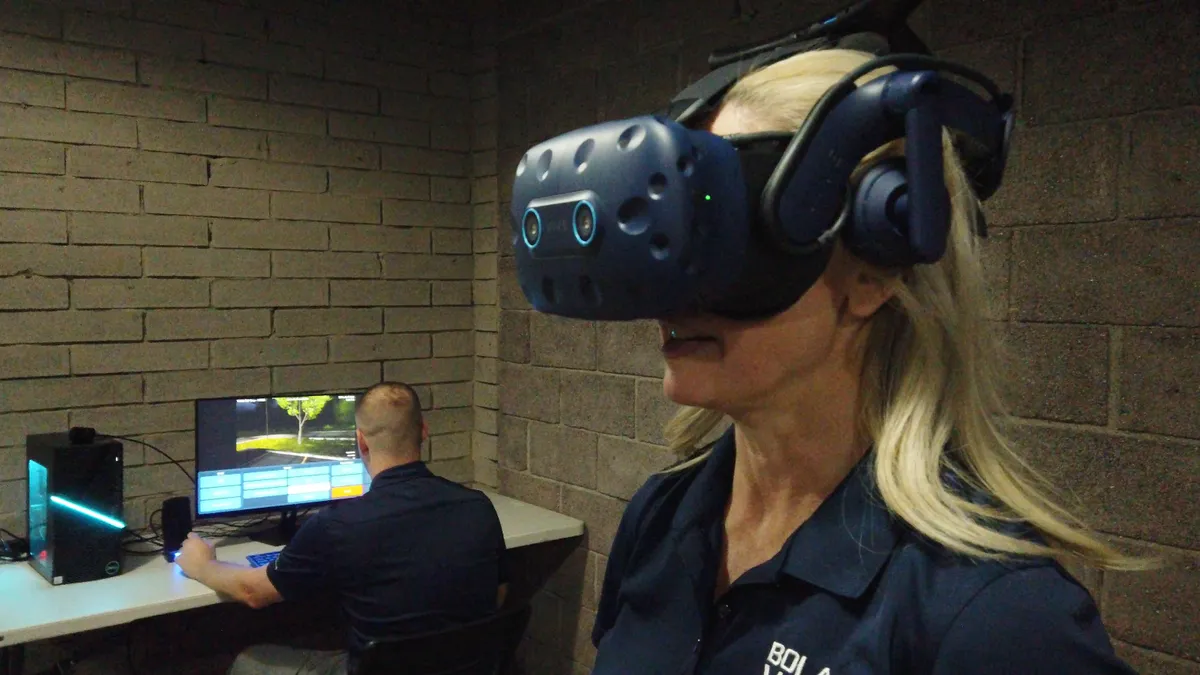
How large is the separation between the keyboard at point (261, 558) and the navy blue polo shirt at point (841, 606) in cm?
171

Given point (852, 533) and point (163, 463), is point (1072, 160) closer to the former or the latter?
point (852, 533)

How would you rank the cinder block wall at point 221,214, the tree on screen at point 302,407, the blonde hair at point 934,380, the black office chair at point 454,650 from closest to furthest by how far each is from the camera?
the blonde hair at point 934,380
the black office chair at point 454,650
the cinder block wall at point 221,214
the tree on screen at point 302,407

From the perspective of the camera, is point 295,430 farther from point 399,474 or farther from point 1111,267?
point 1111,267

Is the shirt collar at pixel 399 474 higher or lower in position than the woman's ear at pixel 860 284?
lower

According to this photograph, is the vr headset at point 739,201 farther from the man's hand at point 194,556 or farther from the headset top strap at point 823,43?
the man's hand at point 194,556

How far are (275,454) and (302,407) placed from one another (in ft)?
0.55

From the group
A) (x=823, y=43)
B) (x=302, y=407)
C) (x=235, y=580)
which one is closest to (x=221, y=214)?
(x=302, y=407)

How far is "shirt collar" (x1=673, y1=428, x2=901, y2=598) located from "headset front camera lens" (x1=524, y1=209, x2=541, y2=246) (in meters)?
0.37

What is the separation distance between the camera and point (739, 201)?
2.04 feet

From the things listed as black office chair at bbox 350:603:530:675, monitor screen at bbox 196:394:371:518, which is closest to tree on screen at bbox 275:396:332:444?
monitor screen at bbox 196:394:371:518

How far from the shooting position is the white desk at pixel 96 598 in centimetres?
196

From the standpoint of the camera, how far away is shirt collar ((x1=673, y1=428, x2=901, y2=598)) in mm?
725

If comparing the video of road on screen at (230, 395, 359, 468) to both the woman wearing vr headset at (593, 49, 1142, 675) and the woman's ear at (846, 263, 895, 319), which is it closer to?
the woman wearing vr headset at (593, 49, 1142, 675)

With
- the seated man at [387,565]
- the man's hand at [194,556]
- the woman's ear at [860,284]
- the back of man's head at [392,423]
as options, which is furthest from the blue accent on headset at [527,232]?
the man's hand at [194,556]
